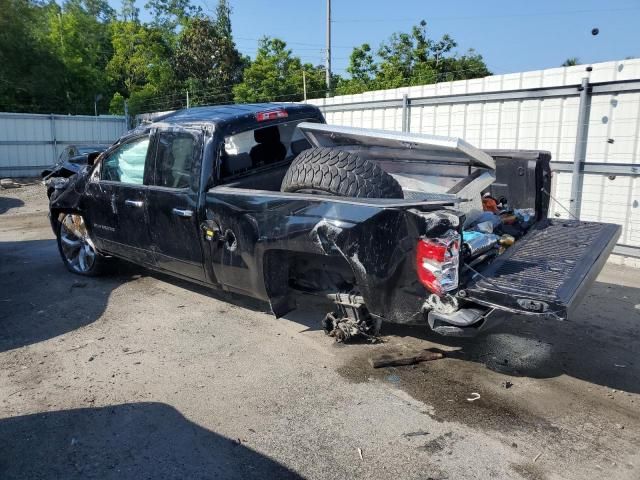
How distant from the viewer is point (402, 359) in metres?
4.14

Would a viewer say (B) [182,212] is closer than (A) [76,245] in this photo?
Yes

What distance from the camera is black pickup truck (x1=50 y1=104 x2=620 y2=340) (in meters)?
3.31

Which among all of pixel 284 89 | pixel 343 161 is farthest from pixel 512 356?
pixel 284 89

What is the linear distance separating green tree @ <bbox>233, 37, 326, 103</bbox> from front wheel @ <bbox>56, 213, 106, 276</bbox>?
834 inches

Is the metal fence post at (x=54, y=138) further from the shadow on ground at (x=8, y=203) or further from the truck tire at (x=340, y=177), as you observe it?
the truck tire at (x=340, y=177)

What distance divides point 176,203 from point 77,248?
273 centimetres

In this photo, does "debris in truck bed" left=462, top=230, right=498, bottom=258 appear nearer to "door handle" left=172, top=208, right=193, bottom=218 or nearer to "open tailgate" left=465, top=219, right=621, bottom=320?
"open tailgate" left=465, top=219, right=621, bottom=320

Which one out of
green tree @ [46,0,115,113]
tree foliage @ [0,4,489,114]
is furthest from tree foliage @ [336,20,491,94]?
green tree @ [46,0,115,113]

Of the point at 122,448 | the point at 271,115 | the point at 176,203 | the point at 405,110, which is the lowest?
the point at 122,448

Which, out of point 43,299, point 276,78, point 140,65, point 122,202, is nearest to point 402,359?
point 122,202

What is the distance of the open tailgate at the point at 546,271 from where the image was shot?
9.89 ft

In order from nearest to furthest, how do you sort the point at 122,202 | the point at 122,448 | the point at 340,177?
1. the point at 122,448
2. the point at 340,177
3. the point at 122,202

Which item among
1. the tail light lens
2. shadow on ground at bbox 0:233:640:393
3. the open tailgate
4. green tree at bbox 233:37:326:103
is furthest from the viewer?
green tree at bbox 233:37:326:103

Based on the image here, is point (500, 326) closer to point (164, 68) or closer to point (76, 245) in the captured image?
point (76, 245)
